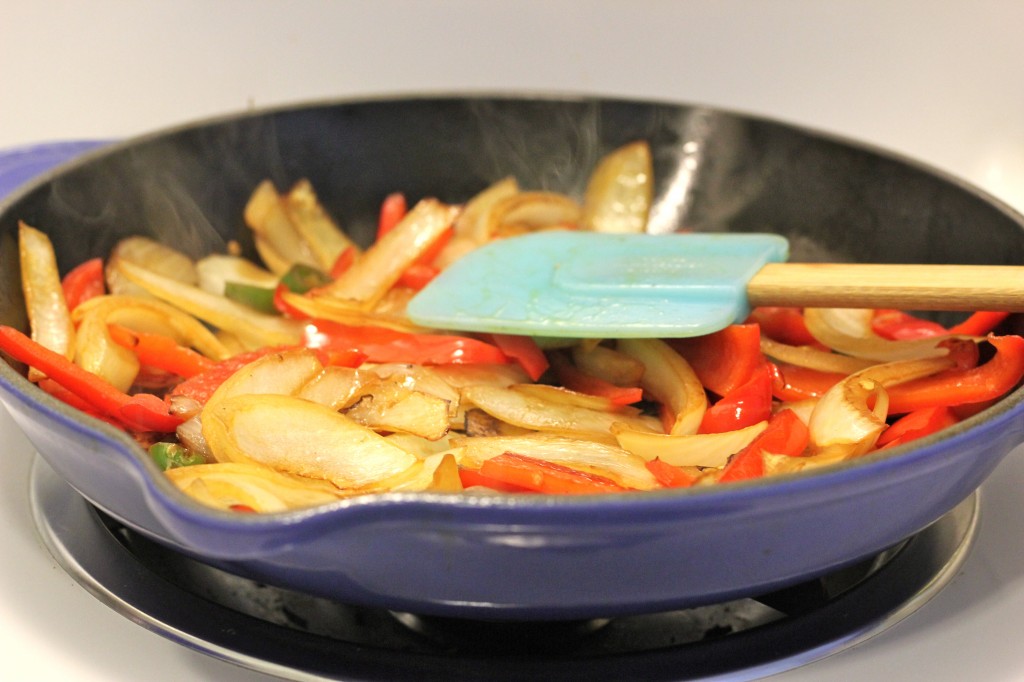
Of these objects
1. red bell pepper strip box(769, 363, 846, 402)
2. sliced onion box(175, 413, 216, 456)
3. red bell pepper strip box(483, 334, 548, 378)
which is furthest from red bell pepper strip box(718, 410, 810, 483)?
sliced onion box(175, 413, 216, 456)

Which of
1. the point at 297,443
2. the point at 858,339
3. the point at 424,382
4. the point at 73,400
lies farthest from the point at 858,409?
the point at 73,400

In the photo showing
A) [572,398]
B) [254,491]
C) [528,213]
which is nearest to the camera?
[254,491]

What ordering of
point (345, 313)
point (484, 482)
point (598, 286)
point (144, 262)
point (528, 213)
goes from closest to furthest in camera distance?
point (484, 482) < point (598, 286) < point (345, 313) < point (144, 262) < point (528, 213)

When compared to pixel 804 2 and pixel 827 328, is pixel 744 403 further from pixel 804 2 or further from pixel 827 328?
pixel 804 2

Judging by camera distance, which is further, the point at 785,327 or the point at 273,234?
the point at 273,234

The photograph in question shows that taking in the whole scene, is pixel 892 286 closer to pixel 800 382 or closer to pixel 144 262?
pixel 800 382

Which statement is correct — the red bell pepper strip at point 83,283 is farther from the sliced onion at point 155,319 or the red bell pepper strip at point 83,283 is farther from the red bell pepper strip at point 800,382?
the red bell pepper strip at point 800,382
